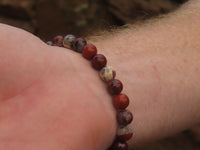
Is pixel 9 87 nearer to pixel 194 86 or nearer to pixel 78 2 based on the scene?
pixel 194 86

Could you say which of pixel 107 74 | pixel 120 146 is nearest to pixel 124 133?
pixel 120 146

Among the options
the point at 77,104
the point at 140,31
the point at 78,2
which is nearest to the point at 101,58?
the point at 77,104

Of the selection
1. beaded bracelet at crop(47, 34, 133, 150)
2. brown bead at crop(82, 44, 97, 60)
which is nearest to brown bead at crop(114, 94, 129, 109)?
beaded bracelet at crop(47, 34, 133, 150)

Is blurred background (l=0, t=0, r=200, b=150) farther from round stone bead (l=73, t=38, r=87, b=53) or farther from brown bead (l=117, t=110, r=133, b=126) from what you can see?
brown bead (l=117, t=110, r=133, b=126)

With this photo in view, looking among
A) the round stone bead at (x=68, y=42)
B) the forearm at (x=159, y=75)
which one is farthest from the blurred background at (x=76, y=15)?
the round stone bead at (x=68, y=42)

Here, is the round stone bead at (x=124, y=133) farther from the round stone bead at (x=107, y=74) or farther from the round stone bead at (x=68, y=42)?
the round stone bead at (x=68, y=42)
